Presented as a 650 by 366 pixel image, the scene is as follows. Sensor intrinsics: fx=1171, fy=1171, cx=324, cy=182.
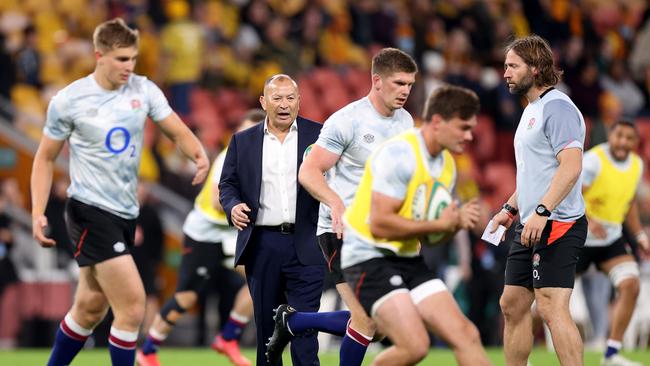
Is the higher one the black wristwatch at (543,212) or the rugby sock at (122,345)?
the black wristwatch at (543,212)

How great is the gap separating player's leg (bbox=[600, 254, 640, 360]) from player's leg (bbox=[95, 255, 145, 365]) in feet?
15.8

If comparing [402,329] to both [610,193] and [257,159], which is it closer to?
[257,159]

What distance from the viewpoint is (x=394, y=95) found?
8031mm

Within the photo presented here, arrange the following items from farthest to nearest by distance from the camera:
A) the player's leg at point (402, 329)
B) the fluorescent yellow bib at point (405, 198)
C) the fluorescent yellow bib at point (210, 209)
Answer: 1. the fluorescent yellow bib at point (210, 209)
2. the fluorescent yellow bib at point (405, 198)
3. the player's leg at point (402, 329)

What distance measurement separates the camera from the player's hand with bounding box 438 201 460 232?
658 centimetres

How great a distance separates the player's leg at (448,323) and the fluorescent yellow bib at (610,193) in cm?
484

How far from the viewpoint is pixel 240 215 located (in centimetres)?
813

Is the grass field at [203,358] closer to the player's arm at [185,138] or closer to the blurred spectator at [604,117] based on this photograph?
the player's arm at [185,138]

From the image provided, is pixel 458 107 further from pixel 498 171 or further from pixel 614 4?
pixel 614 4

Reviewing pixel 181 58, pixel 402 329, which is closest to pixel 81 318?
pixel 402 329

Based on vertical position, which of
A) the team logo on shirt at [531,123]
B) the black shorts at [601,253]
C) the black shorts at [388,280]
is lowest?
the black shorts at [601,253]

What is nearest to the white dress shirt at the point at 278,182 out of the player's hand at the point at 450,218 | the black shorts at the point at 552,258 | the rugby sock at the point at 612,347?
the black shorts at the point at 552,258

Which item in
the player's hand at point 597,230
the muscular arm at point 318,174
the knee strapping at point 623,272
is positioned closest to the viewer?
the muscular arm at point 318,174

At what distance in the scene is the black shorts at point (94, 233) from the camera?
8.51 metres
